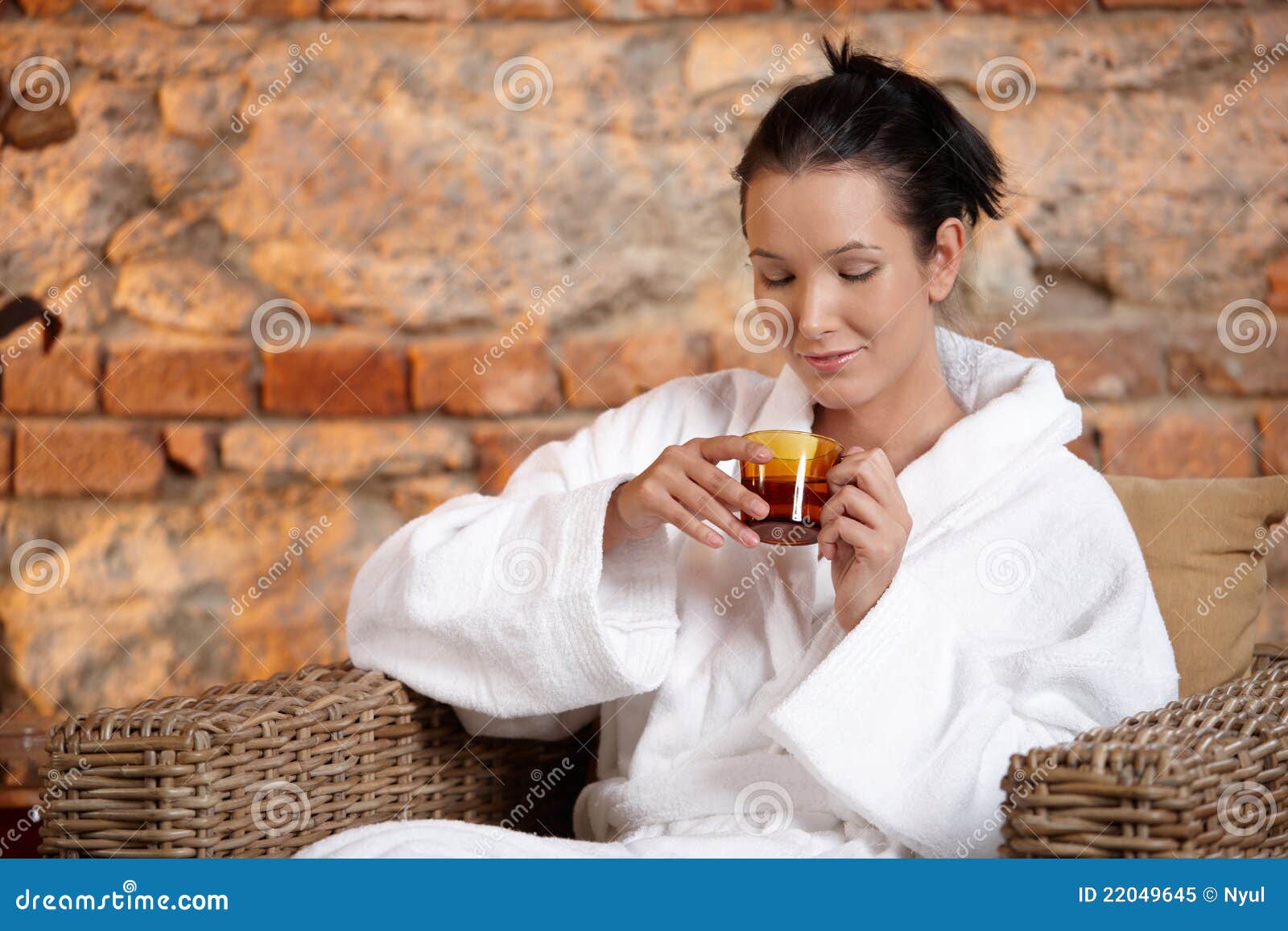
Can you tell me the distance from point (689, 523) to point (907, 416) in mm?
362

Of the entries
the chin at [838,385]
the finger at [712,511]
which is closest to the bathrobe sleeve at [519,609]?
the finger at [712,511]

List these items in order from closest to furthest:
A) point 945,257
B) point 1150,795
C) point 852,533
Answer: point 1150,795 → point 852,533 → point 945,257

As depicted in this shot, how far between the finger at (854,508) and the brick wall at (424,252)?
2.80 ft

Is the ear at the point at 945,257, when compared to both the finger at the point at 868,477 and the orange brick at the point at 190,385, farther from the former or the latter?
the orange brick at the point at 190,385

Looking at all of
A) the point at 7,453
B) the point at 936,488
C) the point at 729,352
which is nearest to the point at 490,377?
the point at 729,352

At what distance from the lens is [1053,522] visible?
1.33 m

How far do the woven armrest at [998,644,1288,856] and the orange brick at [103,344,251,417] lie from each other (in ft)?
4.66

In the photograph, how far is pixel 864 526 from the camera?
1.17m

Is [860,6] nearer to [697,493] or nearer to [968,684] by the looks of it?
[697,493]

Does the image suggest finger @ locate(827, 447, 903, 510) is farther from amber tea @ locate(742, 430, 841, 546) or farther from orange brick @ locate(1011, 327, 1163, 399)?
orange brick @ locate(1011, 327, 1163, 399)

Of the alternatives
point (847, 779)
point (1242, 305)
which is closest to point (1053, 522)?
point (847, 779)

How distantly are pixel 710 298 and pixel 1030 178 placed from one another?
0.52 metres

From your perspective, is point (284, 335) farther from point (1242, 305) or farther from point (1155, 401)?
point (1242, 305)

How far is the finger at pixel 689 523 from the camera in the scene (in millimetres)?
1231
